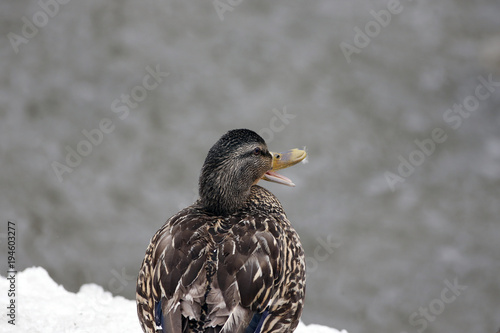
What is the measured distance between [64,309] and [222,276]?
5.04 feet

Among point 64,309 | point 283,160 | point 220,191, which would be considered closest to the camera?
point 220,191

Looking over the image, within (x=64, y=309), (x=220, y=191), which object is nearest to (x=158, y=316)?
(x=220, y=191)

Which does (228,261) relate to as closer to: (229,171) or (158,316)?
(158,316)

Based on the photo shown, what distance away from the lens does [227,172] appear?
2.79m

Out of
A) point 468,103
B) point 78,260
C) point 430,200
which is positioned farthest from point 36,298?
point 468,103

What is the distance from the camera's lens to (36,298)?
355 centimetres

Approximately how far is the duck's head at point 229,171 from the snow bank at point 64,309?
3.43 ft

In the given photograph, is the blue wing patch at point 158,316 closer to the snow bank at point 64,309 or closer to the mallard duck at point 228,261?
the mallard duck at point 228,261

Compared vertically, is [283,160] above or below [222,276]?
above

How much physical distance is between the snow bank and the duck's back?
2.83ft

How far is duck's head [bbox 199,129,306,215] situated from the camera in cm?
278

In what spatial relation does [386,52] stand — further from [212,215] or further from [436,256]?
[212,215]

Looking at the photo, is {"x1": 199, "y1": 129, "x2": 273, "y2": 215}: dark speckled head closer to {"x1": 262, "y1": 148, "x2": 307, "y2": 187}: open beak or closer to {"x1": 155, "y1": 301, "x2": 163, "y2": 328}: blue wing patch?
{"x1": 262, "y1": 148, "x2": 307, "y2": 187}: open beak

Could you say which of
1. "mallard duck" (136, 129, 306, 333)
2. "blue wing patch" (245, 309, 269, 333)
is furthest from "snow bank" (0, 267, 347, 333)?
"blue wing patch" (245, 309, 269, 333)
